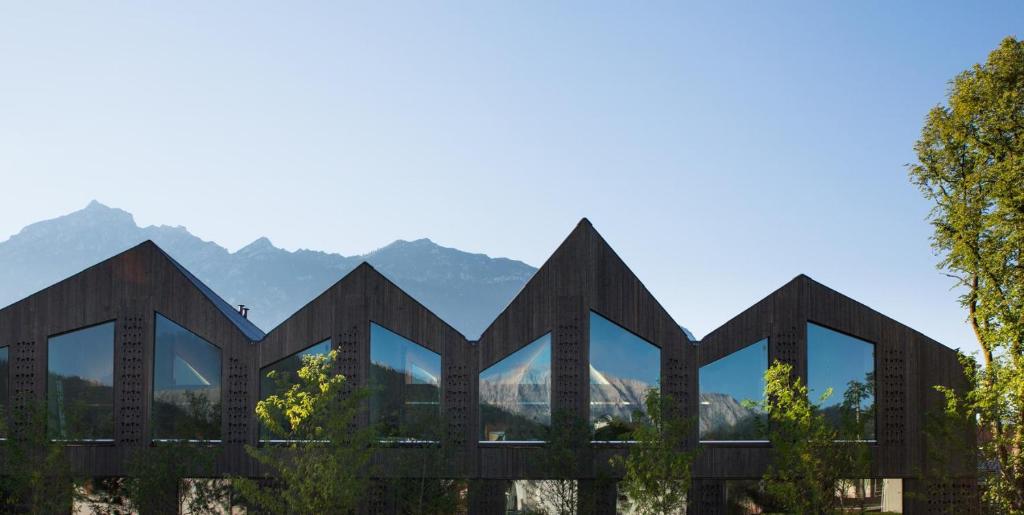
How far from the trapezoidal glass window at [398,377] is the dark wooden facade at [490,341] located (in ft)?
0.97

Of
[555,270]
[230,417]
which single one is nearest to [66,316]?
[230,417]

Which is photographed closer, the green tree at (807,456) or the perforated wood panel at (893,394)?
the green tree at (807,456)

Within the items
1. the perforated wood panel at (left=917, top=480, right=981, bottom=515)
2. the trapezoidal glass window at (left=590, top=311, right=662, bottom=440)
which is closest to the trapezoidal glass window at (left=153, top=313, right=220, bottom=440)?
the trapezoidal glass window at (left=590, top=311, right=662, bottom=440)

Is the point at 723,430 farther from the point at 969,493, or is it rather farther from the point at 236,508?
the point at 236,508

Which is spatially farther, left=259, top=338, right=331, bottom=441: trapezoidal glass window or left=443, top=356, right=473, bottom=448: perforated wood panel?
left=259, top=338, right=331, bottom=441: trapezoidal glass window

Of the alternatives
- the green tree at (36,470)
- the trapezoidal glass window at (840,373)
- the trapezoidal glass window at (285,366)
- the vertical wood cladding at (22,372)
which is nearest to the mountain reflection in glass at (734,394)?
the trapezoidal glass window at (840,373)

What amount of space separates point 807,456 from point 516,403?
9.34 m

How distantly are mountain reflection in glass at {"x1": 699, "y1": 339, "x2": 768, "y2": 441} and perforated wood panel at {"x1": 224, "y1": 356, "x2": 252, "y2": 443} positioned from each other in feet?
50.2

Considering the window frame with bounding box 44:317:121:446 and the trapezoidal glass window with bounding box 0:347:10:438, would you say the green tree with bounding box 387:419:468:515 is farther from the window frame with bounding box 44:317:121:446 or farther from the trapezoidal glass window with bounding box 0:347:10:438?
the trapezoidal glass window with bounding box 0:347:10:438

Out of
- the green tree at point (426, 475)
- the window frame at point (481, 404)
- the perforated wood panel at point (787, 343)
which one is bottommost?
the green tree at point (426, 475)

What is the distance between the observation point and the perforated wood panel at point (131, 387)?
30.4 meters

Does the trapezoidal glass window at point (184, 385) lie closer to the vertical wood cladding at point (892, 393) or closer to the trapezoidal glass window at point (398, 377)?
the trapezoidal glass window at point (398, 377)

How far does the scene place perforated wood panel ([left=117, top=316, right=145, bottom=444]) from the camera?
30.4 m

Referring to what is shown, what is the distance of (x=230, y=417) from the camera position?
100 ft
